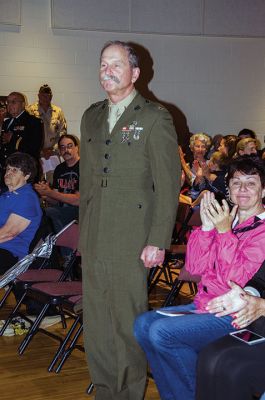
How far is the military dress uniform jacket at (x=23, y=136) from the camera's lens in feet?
22.7

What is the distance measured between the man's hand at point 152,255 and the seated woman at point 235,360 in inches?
16.5

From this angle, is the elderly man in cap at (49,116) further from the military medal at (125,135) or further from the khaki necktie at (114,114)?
the military medal at (125,135)

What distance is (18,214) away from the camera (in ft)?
14.9

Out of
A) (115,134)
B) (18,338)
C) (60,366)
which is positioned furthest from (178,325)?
(18,338)

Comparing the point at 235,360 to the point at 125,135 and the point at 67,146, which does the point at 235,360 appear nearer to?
the point at 125,135

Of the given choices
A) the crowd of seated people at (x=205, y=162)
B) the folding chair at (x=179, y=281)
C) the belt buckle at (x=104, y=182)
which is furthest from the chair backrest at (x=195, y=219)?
the belt buckle at (x=104, y=182)

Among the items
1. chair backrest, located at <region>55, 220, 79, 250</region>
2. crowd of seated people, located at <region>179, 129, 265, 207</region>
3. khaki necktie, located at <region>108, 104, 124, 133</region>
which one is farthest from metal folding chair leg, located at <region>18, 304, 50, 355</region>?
crowd of seated people, located at <region>179, 129, 265, 207</region>

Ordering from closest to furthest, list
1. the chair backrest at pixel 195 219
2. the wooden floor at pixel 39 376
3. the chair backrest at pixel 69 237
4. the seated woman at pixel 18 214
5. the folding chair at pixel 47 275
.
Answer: the wooden floor at pixel 39 376 < the folding chair at pixel 47 275 < the chair backrest at pixel 69 237 < the seated woman at pixel 18 214 < the chair backrest at pixel 195 219

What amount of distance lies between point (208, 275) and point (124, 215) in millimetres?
450

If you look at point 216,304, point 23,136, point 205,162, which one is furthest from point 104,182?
point 205,162

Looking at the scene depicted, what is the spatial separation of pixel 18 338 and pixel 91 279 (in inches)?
60.5

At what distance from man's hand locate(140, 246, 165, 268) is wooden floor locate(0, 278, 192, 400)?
87 cm

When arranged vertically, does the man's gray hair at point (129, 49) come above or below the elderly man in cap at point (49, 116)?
above

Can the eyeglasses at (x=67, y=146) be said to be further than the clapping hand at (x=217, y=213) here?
Yes
